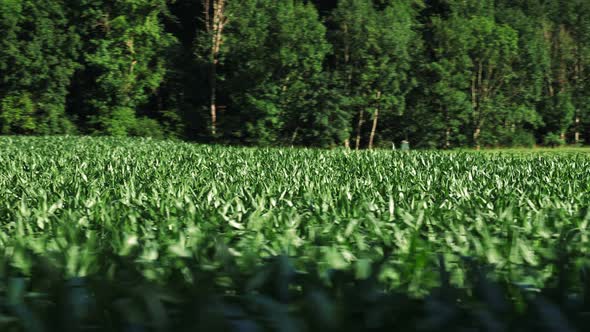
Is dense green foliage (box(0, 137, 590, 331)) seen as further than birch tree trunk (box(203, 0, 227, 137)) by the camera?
No

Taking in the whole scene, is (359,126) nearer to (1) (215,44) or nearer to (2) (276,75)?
(2) (276,75)

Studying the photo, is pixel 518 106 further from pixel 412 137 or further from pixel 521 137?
pixel 412 137

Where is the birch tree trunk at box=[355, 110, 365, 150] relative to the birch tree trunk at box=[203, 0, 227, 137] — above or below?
below

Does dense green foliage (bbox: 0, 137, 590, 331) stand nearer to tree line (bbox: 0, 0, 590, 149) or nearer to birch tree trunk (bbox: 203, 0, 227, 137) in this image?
tree line (bbox: 0, 0, 590, 149)

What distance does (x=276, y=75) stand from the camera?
37.7 m

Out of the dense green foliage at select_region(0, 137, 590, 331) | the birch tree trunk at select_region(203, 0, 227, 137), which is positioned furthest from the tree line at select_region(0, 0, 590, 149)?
the dense green foliage at select_region(0, 137, 590, 331)

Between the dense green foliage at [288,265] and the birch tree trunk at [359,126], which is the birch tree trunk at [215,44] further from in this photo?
the dense green foliage at [288,265]

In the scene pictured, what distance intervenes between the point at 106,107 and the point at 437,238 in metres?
37.1

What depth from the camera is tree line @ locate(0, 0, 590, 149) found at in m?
37.1

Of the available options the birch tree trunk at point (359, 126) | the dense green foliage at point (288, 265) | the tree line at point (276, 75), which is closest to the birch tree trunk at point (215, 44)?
the tree line at point (276, 75)

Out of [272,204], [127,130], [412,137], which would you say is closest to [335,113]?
[412,137]

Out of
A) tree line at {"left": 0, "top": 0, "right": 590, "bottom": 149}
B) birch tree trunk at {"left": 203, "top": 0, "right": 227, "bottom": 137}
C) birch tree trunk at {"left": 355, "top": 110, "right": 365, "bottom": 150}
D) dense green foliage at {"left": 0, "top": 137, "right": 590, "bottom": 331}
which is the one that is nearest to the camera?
dense green foliage at {"left": 0, "top": 137, "right": 590, "bottom": 331}

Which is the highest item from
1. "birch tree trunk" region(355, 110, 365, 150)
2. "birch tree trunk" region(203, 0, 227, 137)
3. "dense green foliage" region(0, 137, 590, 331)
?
"birch tree trunk" region(203, 0, 227, 137)

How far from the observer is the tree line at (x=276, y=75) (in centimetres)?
3712
